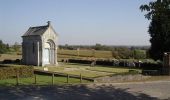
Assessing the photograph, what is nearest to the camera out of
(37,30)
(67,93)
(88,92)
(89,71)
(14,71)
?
(67,93)

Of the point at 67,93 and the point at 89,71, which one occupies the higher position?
the point at 89,71

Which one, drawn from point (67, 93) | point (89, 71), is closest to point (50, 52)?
point (89, 71)

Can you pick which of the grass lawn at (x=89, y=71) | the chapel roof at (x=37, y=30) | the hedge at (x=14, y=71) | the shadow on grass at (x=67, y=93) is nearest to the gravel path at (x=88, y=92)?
the shadow on grass at (x=67, y=93)

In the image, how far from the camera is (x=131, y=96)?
21609 millimetres

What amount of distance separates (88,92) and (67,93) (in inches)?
62.3

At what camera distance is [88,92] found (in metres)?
22.1

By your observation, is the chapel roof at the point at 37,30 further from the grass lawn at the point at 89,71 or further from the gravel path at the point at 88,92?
the gravel path at the point at 88,92

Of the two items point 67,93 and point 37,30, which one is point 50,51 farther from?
point 67,93

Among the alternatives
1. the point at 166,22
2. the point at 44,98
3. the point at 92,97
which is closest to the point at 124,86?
the point at 92,97

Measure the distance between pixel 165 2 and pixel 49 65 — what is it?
37.3 metres

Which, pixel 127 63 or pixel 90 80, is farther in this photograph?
pixel 127 63

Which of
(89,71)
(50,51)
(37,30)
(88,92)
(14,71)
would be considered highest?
(37,30)

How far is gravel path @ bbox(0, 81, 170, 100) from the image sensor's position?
783 inches

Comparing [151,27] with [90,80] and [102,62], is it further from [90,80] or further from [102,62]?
[90,80]
